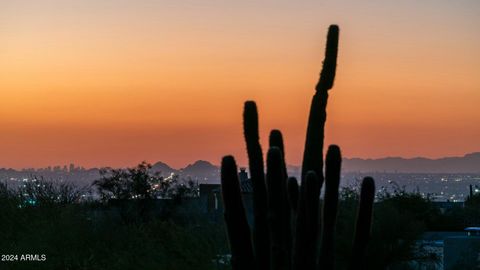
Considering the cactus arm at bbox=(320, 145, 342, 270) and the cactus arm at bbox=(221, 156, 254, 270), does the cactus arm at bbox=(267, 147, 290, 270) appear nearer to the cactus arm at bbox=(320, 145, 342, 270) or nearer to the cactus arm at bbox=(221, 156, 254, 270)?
the cactus arm at bbox=(221, 156, 254, 270)

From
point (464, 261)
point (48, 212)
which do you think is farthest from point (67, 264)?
point (464, 261)

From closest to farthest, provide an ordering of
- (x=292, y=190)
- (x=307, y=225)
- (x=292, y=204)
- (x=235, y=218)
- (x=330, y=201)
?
(x=307, y=225)
(x=330, y=201)
(x=235, y=218)
(x=292, y=190)
(x=292, y=204)

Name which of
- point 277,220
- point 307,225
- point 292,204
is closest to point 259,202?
point 277,220

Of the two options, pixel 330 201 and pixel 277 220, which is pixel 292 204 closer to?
pixel 277 220

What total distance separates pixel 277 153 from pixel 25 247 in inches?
744

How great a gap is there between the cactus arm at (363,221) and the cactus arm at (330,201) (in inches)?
18.9

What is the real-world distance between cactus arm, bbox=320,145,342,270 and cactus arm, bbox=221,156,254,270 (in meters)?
1.28

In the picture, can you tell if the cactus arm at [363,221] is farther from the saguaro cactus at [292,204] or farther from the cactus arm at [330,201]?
the cactus arm at [330,201]

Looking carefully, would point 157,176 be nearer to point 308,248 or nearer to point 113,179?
point 113,179

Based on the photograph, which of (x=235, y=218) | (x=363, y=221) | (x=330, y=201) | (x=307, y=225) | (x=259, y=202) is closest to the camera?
(x=307, y=225)

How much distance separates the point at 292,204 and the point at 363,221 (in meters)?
1.68

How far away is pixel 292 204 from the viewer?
1727cm

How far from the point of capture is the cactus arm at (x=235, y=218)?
15766mm

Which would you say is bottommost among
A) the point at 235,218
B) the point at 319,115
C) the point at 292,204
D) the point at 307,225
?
the point at 307,225
